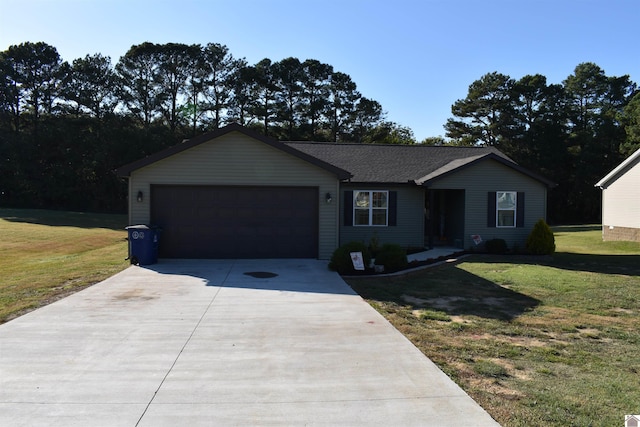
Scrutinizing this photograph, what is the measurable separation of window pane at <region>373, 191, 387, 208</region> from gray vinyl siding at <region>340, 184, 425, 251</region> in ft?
0.56

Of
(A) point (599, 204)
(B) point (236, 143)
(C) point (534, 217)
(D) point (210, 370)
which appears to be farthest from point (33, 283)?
(A) point (599, 204)

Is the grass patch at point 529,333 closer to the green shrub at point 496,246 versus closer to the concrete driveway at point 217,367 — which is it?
the concrete driveway at point 217,367

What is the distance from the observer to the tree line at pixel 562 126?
41.8 m

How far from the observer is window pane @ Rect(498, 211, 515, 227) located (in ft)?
52.9

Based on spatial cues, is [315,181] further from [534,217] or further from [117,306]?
[534,217]

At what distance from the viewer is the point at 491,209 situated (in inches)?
631

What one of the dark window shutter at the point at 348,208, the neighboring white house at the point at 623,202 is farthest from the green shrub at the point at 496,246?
the neighboring white house at the point at 623,202

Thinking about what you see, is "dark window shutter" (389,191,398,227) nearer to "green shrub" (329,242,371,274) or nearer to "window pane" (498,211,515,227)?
"window pane" (498,211,515,227)

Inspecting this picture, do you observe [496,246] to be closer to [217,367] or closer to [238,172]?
[238,172]

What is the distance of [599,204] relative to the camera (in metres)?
42.4

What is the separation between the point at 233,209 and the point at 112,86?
41.6 metres

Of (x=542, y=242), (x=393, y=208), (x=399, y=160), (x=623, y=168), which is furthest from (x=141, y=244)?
(x=623, y=168)

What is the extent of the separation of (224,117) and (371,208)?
1454 inches

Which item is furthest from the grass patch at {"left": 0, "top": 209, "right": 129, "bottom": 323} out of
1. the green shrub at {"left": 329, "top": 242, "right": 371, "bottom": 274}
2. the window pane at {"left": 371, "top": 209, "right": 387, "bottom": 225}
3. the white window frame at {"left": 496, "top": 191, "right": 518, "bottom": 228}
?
the white window frame at {"left": 496, "top": 191, "right": 518, "bottom": 228}
